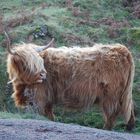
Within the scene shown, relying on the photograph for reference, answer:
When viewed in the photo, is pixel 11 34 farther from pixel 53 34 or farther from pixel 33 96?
pixel 33 96

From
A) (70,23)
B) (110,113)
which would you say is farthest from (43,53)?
(70,23)

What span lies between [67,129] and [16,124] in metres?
0.65

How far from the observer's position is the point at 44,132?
22.6 ft

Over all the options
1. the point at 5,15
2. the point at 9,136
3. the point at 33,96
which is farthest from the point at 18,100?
the point at 5,15

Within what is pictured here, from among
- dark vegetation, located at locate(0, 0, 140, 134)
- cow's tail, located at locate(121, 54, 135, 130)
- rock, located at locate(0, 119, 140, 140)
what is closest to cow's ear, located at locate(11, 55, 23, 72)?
rock, located at locate(0, 119, 140, 140)

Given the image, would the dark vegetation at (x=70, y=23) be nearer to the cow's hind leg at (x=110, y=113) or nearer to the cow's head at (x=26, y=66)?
the cow's hind leg at (x=110, y=113)

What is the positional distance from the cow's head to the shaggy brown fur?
0.02 meters

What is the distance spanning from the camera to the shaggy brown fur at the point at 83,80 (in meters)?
8.66

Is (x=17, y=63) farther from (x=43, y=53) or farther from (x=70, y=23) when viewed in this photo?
(x=70, y=23)

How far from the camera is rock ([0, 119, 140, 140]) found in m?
6.60

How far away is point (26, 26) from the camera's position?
1420cm

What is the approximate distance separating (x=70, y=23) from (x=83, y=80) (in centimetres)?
626

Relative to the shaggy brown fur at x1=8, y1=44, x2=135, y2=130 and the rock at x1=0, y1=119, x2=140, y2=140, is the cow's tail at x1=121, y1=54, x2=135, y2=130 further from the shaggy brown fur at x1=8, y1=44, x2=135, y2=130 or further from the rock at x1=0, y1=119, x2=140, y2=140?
the rock at x1=0, y1=119, x2=140, y2=140

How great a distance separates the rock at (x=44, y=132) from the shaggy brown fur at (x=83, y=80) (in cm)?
133
